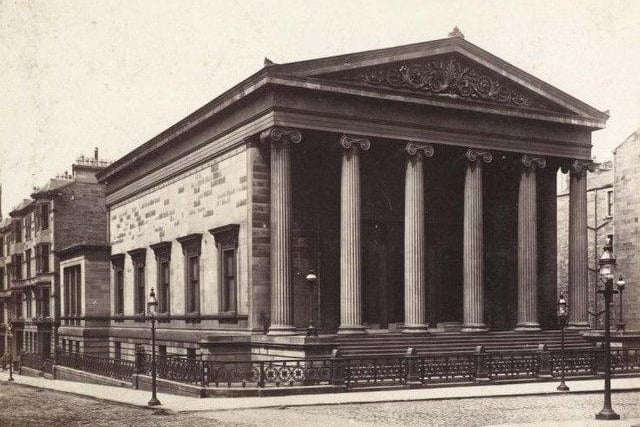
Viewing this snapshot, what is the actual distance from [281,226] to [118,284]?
72.3ft

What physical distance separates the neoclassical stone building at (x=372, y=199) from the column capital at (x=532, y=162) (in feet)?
0.21

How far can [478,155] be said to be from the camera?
123 ft

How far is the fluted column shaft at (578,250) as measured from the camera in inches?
1539

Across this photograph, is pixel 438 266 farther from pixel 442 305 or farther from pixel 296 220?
pixel 296 220

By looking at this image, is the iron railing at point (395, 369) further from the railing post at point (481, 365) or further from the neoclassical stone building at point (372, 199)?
the neoclassical stone building at point (372, 199)

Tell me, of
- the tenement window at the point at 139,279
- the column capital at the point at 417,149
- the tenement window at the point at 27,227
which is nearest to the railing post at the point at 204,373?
the column capital at the point at 417,149

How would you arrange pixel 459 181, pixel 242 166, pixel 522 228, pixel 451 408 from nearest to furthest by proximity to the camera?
pixel 451 408 → pixel 242 166 → pixel 522 228 → pixel 459 181

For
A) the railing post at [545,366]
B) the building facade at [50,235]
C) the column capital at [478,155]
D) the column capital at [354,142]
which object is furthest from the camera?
the building facade at [50,235]

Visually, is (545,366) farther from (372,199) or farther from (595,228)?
(595,228)

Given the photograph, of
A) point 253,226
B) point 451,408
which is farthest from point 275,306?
point 451,408

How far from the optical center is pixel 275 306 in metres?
32.9

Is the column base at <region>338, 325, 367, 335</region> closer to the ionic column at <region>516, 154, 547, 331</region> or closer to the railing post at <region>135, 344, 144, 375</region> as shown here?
the railing post at <region>135, 344, 144, 375</region>

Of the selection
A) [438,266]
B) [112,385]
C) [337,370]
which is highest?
[438,266]

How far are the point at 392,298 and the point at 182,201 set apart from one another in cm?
1142
